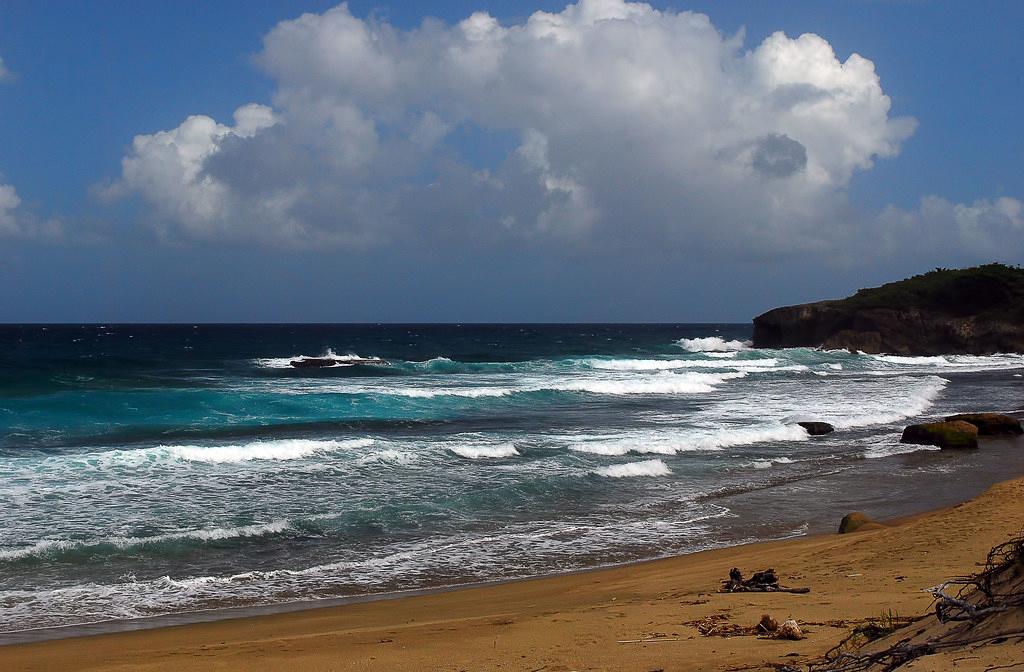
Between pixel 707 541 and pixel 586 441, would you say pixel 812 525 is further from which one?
pixel 586 441

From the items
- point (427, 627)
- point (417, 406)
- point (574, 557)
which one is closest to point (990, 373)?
point (417, 406)

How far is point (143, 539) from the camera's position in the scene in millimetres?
11234

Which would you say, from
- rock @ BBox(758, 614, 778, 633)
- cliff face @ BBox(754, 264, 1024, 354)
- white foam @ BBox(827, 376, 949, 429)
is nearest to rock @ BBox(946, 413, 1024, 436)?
white foam @ BBox(827, 376, 949, 429)

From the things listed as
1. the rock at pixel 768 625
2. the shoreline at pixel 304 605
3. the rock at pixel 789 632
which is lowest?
the shoreline at pixel 304 605

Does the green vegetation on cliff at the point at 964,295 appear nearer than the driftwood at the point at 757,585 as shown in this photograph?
No

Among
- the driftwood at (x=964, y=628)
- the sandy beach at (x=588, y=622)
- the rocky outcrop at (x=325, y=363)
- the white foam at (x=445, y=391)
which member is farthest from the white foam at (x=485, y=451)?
the rocky outcrop at (x=325, y=363)

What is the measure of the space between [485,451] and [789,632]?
1369 cm

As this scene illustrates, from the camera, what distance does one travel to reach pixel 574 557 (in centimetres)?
1069

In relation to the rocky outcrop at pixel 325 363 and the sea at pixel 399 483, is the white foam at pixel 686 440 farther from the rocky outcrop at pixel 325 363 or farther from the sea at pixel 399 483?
the rocky outcrop at pixel 325 363

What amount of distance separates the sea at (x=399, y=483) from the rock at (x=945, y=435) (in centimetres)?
58

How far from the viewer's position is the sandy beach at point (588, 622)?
18.4 feet

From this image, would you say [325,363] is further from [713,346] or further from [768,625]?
[768,625]

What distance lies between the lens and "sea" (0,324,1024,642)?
Answer: 9898 mm

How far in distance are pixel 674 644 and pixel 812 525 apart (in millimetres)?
7487
